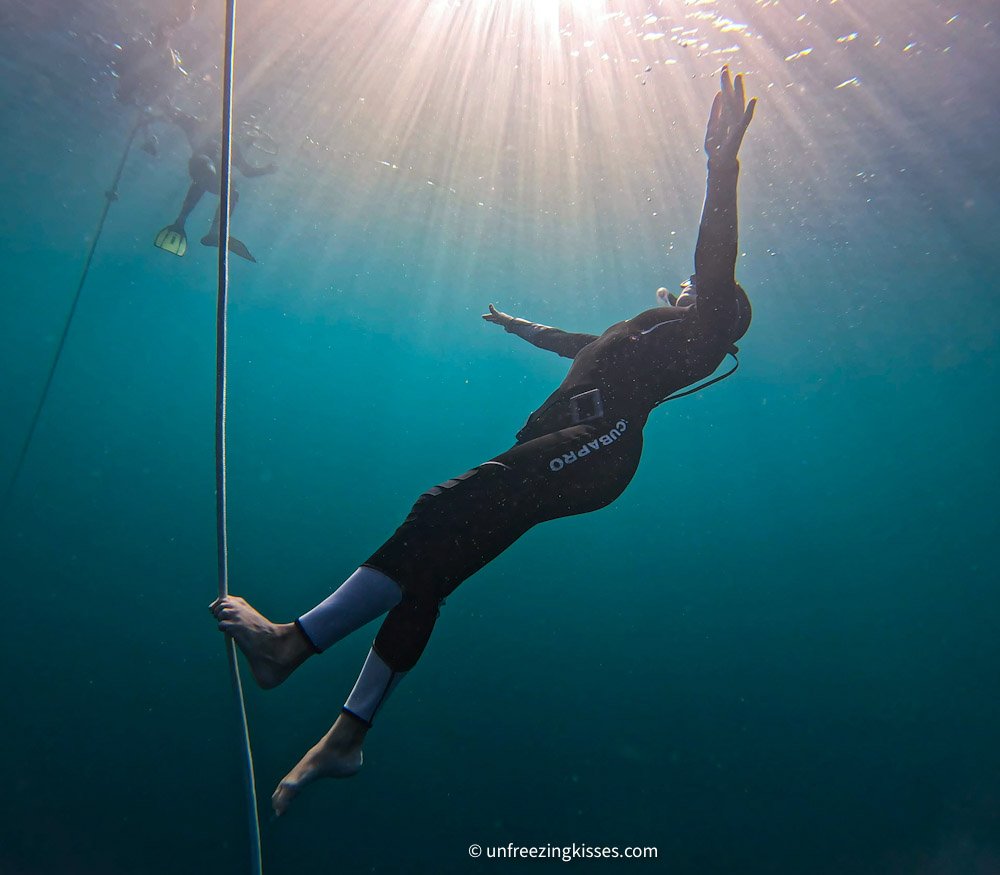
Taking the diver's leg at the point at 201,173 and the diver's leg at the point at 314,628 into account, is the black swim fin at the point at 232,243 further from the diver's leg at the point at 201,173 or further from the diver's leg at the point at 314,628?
the diver's leg at the point at 314,628

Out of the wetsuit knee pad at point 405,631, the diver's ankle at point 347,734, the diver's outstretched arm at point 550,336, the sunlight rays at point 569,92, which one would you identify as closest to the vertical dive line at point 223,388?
the diver's ankle at point 347,734

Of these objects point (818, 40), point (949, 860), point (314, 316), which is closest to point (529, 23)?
point (818, 40)

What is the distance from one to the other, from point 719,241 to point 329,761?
2445 millimetres

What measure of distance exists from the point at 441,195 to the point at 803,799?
17.3m

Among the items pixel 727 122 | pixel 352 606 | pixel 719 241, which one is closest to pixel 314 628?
pixel 352 606

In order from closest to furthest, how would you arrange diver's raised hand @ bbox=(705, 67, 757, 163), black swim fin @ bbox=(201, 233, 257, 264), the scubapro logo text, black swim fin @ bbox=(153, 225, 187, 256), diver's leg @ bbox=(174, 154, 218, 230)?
1. the scubapro logo text
2. diver's raised hand @ bbox=(705, 67, 757, 163)
3. black swim fin @ bbox=(153, 225, 187, 256)
4. black swim fin @ bbox=(201, 233, 257, 264)
5. diver's leg @ bbox=(174, 154, 218, 230)

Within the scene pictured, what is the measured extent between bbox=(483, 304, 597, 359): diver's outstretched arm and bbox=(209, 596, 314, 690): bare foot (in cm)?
235

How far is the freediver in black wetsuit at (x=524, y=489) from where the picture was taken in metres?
1.67

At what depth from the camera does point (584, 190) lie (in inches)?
463

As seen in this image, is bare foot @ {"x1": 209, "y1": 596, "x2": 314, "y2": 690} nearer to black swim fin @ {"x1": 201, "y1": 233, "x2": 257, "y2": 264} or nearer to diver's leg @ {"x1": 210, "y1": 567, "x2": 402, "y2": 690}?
diver's leg @ {"x1": 210, "y1": 567, "x2": 402, "y2": 690}

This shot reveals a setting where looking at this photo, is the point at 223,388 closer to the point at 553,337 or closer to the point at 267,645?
the point at 267,645

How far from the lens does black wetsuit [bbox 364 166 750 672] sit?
1713 millimetres

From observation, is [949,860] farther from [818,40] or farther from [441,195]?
[441,195]

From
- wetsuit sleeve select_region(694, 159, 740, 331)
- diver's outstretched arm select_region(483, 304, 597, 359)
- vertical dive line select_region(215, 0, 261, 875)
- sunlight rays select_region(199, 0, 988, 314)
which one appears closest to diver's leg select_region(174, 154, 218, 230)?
sunlight rays select_region(199, 0, 988, 314)
